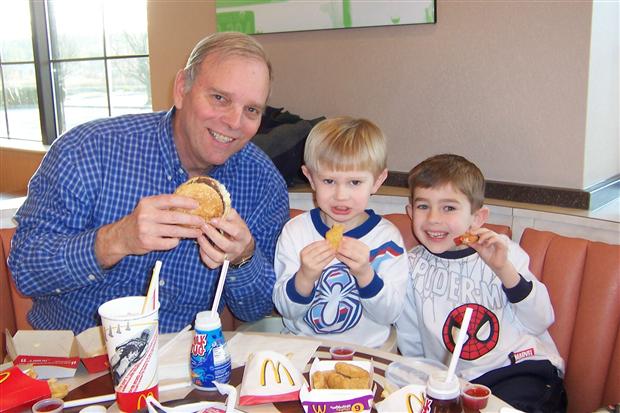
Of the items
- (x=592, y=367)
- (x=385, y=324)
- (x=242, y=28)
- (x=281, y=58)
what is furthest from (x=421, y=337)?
(x=242, y=28)

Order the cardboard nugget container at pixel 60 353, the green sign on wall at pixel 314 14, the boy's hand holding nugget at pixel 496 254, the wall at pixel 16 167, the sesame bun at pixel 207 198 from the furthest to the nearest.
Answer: the wall at pixel 16 167, the green sign on wall at pixel 314 14, the boy's hand holding nugget at pixel 496 254, the sesame bun at pixel 207 198, the cardboard nugget container at pixel 60 353

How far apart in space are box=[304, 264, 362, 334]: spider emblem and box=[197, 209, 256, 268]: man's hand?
0.39 metres

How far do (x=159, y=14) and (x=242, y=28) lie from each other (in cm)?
92

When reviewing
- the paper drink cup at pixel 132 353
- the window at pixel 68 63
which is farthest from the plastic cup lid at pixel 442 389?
the window at pixel 68 63

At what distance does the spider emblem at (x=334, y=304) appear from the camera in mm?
1870

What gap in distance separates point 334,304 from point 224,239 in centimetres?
53

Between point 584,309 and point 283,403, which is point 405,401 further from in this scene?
point 584,309

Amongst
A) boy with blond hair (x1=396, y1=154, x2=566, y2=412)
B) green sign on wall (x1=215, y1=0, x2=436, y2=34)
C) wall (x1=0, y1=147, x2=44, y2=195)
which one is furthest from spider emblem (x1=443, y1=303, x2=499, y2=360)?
wall (x1=0, y1=147, x2=44, y2=195)

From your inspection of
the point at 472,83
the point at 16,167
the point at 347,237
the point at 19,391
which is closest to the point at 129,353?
the point at 19,391

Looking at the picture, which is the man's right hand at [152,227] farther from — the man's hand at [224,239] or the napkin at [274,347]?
the napkin at [274,347]

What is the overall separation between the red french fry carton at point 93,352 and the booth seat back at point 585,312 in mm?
1385

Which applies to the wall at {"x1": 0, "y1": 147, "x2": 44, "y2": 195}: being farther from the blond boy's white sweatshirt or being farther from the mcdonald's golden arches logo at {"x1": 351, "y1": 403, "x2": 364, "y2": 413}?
the mcdonald's golden arches logo at {"x1": 351, "y1": 403, "x2": 364, "y2": 413}

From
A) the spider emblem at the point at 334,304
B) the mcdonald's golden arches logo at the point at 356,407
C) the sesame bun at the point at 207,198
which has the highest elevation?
the sesame bun at the point at 207,198

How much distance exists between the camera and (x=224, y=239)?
4.97ft
